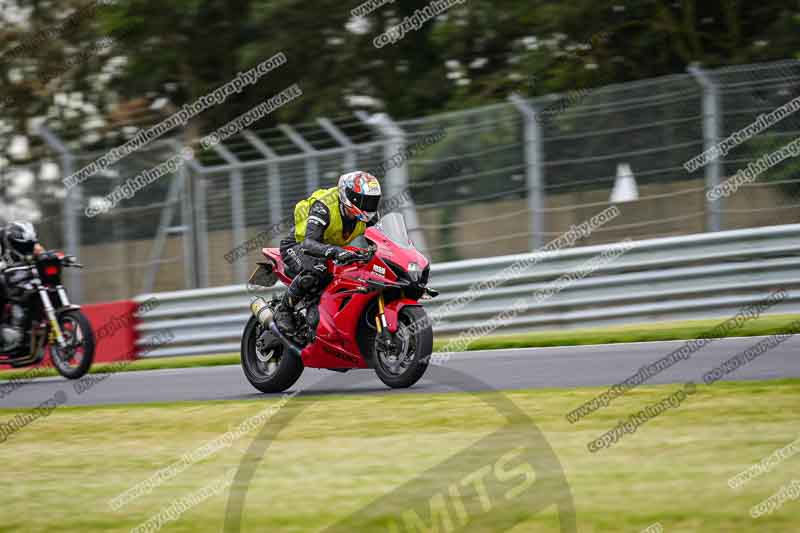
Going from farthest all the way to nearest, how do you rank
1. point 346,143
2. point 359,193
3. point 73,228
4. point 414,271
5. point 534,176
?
point 73,228 → point 346,143 → point 534,176 → point 359,193 → point 414,271

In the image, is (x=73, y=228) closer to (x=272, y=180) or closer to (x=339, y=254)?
(x=272, y=180)

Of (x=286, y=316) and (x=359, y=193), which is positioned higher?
(x=359, y=193)

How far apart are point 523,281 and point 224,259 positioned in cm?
435

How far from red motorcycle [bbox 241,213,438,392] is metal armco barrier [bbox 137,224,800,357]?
13.9 ft

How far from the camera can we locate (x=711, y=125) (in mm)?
12609

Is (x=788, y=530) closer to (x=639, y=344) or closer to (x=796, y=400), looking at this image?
(x=796, y=400)

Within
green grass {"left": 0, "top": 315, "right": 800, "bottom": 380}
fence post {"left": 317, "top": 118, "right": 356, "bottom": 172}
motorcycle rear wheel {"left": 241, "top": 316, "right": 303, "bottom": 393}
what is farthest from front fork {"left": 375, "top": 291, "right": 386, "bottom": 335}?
fence post {"left": 317, "top": 118, "right": 356, "bottom": 172}

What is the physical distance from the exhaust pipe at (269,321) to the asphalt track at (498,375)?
0.42 m

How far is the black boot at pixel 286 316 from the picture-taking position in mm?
9055

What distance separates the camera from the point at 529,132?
44.0 ft

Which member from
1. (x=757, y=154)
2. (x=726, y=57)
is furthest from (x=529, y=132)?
(x=726, y=57)

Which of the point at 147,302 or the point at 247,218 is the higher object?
the point at 247,218

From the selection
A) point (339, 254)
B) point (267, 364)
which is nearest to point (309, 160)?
point (267, 364)

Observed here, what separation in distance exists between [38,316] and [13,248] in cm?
77
